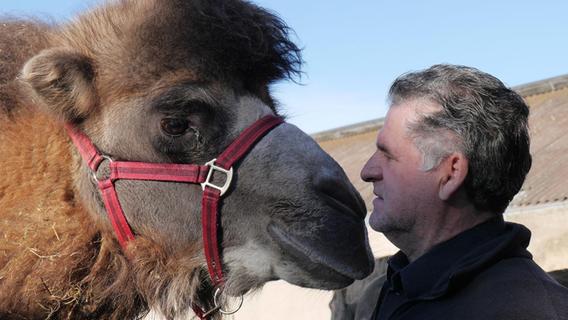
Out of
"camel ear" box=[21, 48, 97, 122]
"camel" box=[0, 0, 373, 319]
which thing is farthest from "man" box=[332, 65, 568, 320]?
"camel ear" box=[21, 48, 97, 122]

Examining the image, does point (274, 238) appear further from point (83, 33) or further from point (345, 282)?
point (83, 33)

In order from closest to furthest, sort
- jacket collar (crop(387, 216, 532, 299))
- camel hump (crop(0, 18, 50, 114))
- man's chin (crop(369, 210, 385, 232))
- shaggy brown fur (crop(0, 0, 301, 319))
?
jacket collar (crop(387, 216, 532, 299)), man's chin (crop(369, 210, 385, 232)), shaggy brown fur (crop(0, 0, 301, 319)), camel hump (crop(0, 18, 50, 114))

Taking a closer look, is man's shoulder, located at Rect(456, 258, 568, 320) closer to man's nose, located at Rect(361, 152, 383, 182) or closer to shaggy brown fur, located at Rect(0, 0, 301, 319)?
man's nose, located at Rect(361, 152, 383, 182)

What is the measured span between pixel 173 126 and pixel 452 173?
48.6 inches

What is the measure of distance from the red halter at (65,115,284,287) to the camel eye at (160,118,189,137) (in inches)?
5.1

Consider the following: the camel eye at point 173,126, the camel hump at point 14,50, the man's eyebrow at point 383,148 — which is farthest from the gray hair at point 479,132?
the camel hump at point 14,50

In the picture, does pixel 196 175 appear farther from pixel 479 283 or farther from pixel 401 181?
pixel 479 283

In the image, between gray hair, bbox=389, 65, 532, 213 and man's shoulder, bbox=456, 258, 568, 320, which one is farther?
gray hair, bbox=389, 65, 532, 213

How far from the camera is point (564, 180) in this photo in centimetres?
708

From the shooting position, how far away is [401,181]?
2.30 metres

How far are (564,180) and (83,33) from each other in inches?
209

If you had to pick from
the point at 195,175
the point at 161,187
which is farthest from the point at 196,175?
the point at 161,187

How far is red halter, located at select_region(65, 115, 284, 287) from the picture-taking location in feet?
9.62

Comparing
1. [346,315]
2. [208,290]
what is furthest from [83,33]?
[346,315]
